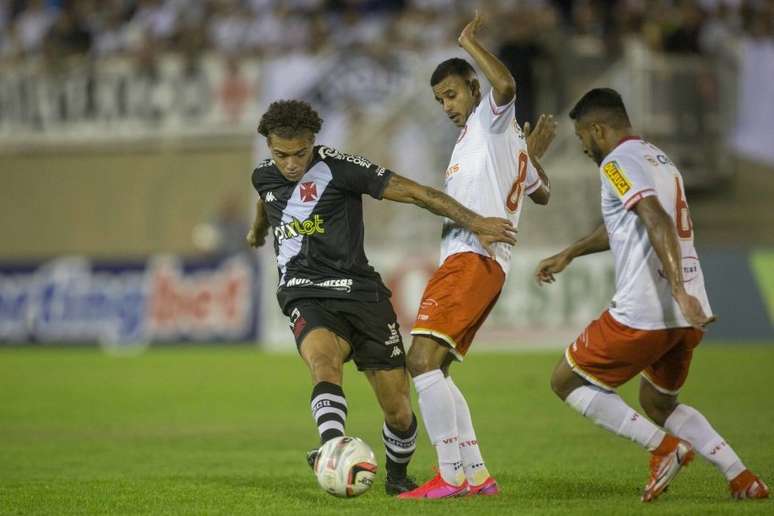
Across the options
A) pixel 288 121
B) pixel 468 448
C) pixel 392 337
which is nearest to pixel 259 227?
pixel 288 121

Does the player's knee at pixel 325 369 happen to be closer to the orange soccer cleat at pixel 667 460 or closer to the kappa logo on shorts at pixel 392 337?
the kappa logo on shorts at pixel 392 337

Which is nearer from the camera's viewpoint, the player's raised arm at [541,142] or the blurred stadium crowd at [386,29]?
the player's raised arm at [541,142]

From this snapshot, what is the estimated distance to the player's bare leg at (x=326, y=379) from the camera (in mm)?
7676

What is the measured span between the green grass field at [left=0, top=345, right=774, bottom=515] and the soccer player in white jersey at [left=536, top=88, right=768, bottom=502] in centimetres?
35

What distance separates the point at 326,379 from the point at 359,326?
1.79 ft

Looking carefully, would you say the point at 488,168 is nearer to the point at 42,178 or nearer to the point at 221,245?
the point at 221,245

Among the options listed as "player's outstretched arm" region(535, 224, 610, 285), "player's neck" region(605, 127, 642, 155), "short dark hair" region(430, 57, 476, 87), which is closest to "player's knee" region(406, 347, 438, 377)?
"player's outstretched arm" region(535, 224, 610, 285)

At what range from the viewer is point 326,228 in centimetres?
834

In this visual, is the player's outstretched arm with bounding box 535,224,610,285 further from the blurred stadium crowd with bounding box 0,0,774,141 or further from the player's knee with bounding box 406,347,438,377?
the blurred stadium crowd with bounding box 0,0,774,141

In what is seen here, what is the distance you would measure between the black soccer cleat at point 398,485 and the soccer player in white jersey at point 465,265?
242mm

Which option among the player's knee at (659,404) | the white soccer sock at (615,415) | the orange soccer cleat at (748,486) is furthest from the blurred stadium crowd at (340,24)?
the orange soccer cleat at (748,486)

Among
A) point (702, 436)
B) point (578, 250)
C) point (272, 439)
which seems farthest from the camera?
point (272, 439)

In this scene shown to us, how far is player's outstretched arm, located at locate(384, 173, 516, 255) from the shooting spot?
782cm

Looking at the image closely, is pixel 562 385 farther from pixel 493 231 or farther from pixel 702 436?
pixel 493 231
